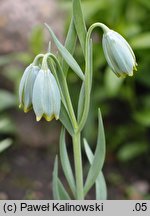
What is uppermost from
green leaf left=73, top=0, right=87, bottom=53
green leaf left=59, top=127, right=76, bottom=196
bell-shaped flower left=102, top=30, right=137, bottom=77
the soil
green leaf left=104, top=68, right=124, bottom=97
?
green leaf left=73, top=0, right=87, bottom=53

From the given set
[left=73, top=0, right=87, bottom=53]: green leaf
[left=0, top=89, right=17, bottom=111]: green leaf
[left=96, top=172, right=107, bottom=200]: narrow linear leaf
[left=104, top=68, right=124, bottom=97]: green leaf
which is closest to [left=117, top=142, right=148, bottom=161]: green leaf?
[left=104, top=68, right=124, bottom=97]: green leaf

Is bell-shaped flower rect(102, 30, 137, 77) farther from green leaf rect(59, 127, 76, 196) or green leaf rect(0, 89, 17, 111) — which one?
green leaf rect(0, 89, 17, 111)

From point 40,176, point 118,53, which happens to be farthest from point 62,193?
point 40,176

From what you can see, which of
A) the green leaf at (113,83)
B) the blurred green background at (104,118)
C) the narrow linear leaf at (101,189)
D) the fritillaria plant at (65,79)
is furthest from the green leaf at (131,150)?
the fritillaria plant at (65,79)

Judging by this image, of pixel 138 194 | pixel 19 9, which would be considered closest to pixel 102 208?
pixel 138 194

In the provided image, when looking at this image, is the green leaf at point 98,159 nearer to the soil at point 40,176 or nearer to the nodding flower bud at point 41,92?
the nodding flower bud at point 41,92

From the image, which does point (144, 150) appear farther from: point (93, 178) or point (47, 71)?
point (47, 71)
